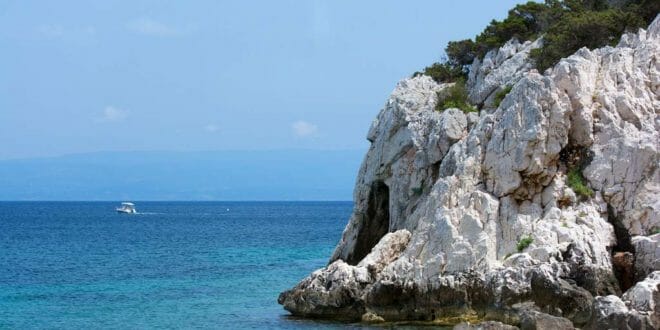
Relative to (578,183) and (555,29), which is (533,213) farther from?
(555,29)

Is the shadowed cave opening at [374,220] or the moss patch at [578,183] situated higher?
the moss patch at [578,183]

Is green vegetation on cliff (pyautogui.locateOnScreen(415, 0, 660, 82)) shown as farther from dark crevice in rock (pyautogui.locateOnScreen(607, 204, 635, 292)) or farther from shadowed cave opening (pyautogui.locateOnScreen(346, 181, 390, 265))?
dark crevice in rock (pyautogui.locateOnScreen(607, 204, 635, 292))

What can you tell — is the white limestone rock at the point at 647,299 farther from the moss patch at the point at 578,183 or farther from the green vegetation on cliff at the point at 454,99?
the green vegetation on cliff at the point at 454,99

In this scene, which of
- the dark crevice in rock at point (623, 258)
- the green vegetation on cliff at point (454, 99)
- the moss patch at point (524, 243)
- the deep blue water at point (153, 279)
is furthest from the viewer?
the green vegetation on cliff at point (454, 99)

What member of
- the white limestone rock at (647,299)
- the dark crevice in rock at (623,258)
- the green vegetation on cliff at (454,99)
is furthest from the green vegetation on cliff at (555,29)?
the white limestone rock at (647,299)

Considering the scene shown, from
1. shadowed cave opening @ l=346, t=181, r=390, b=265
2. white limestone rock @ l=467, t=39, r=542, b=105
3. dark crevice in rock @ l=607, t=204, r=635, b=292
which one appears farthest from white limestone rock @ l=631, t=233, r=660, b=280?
shadowed cave opening @ l=346, t=181, r=390, b=265

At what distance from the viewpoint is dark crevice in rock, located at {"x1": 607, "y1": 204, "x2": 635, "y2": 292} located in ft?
100

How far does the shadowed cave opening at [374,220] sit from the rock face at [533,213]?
4.48m

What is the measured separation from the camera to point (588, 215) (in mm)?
31984

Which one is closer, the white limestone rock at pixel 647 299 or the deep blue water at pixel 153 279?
the white limestone rock at pixel 647 299

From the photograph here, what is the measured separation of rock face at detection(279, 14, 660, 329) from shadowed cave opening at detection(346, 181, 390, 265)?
448 centimetres

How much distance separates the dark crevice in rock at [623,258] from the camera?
30.5 meters

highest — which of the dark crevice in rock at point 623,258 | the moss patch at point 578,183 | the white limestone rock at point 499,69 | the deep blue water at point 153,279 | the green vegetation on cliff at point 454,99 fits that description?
the white limestone rock at point 499,69

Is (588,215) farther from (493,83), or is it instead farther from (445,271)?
(493,83)
